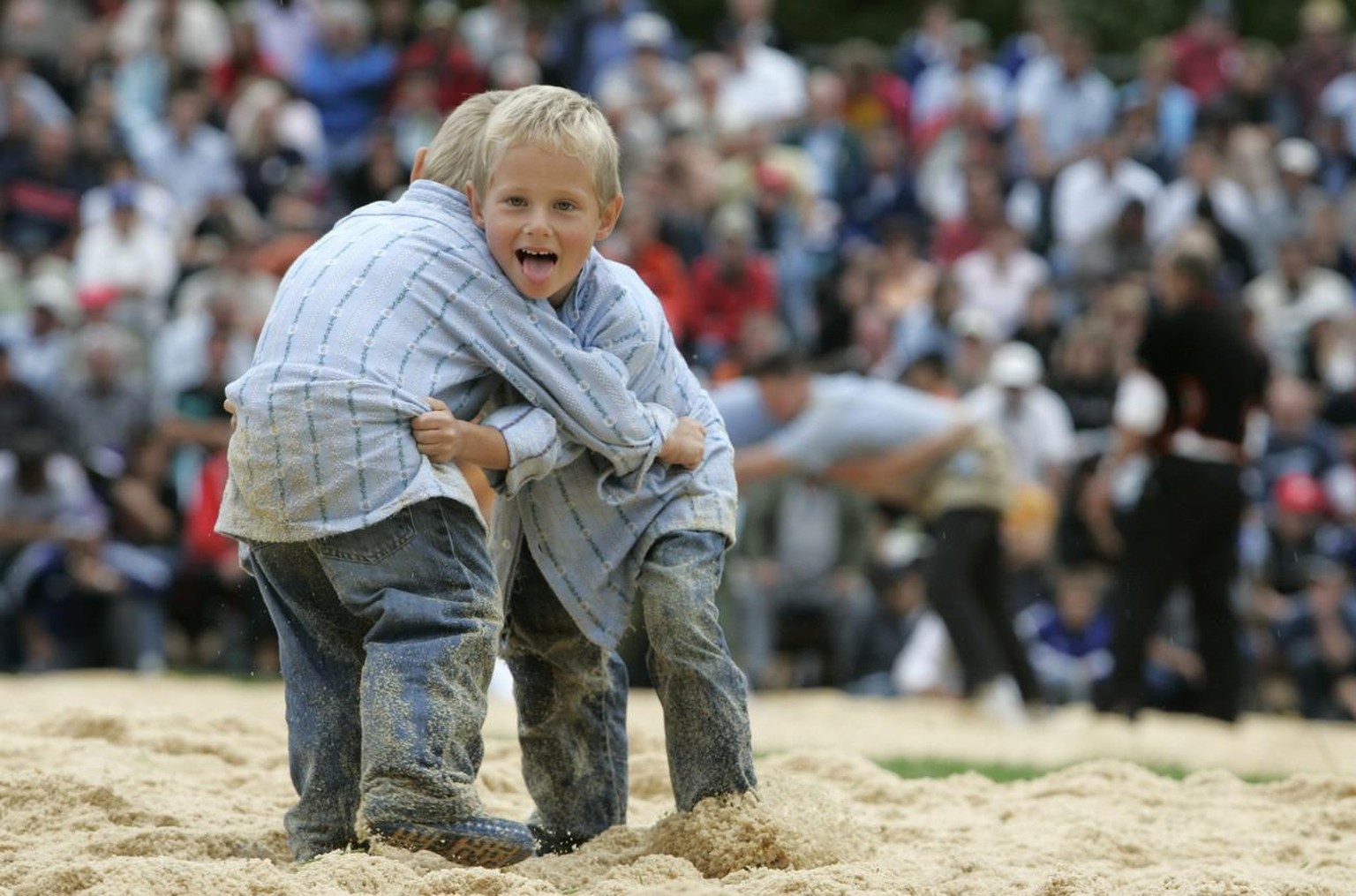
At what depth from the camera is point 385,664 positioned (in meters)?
4.34

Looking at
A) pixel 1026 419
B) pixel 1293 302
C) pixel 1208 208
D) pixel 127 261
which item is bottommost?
pixel 1026 419

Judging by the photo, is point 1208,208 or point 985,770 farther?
point 1208,208

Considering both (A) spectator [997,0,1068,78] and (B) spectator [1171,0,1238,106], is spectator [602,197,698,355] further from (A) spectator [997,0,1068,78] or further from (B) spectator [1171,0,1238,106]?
(B) spectator [1171,0,1238,106]

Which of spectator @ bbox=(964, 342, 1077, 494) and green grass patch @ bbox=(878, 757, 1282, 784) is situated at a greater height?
spectator @ bbox=(964, 342, 1077, 494)

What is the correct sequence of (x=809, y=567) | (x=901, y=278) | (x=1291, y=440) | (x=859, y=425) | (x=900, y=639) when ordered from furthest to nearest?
(x=901, y=278), (x=1291, y=440), (x=900, y=639), (x=809, y=567), (x=859, y=425)

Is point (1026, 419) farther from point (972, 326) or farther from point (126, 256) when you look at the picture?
point (126, 256)

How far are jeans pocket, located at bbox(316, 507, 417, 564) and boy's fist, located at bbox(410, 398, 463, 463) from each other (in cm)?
14

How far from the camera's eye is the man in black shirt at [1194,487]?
9.59 meters

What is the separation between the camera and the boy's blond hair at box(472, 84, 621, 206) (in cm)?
446

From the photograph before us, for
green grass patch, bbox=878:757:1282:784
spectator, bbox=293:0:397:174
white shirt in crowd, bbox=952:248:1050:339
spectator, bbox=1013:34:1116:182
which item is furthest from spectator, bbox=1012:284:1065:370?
green grass patch, bbox=878:757:1282:784

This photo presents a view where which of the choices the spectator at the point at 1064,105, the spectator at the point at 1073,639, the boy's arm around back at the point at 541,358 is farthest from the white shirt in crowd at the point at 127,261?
the boy's arm around back at the point at 541,358

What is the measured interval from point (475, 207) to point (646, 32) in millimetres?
10909

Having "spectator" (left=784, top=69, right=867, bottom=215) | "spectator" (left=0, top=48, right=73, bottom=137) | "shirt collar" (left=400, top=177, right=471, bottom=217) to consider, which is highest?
"spectator" (left=0, top=48, right=73, bottom=137)

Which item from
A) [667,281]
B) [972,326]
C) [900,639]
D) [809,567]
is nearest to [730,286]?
[667,281]
